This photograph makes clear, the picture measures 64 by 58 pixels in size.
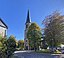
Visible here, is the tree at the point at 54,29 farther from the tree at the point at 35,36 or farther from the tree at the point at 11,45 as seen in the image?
the tree at the point at 11,45

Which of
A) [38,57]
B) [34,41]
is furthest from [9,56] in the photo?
[34,41]

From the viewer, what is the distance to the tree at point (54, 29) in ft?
122

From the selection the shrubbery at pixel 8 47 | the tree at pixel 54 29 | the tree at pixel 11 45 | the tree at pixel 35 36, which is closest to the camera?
the shrubbery at pixel 8 47

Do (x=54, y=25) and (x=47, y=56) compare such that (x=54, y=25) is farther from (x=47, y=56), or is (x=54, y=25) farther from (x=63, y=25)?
(x=47, y=56)

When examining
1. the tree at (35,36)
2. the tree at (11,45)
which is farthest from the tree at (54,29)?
the tree at (11,45)

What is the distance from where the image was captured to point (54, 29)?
37156 mm

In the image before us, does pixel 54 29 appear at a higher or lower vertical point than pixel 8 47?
higher

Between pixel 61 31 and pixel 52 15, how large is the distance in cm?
425

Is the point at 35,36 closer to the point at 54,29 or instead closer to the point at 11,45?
the point at 54,29

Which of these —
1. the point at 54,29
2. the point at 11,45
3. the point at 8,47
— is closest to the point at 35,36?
the point at 54,29

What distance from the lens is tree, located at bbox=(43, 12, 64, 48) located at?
37094 millimetres

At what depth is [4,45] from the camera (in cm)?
3036

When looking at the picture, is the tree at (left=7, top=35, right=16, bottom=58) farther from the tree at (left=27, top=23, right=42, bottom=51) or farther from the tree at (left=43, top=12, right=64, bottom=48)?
the tree at (left=27, top=23, right=42, bottom=51)

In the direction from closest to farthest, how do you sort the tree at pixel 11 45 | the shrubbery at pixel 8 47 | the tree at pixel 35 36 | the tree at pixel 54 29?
the shrubbery at pixel 8 47, the tree at pixel 11 45, the tree at pixel 54 29, the tree at pixel 35 36
